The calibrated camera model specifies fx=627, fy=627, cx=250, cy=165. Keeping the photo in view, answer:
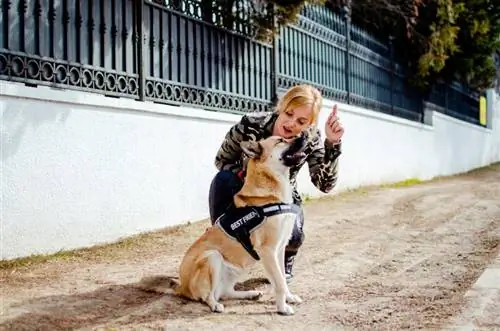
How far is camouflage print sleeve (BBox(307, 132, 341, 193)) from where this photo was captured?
407 centimetres

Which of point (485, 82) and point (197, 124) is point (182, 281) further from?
point (485, 82)

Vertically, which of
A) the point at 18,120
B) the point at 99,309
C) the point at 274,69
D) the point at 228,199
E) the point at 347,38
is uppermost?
the point at 347,38

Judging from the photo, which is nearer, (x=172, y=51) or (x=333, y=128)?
(x=333, y=128)

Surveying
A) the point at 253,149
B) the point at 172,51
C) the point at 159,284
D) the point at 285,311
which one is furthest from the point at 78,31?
the point at 285,311

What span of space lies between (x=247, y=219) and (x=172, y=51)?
3.61 metres

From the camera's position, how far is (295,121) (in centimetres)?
390

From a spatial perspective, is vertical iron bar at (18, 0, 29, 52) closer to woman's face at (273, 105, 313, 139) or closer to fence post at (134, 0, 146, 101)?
fence post at (134, 0, 146, 101)

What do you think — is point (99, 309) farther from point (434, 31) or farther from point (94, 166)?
point (434, 31)

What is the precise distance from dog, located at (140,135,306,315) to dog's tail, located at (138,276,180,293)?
292mm

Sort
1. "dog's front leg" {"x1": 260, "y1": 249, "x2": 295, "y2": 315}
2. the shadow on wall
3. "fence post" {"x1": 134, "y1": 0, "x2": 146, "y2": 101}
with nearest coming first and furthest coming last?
1. "dog's front leg" {"x1": 260, "y1": 249, "x2": 295, "y2": 315}
2. the shadow on wall
3. "fence post" {"x1": 134, "y1": 0, "x2": 146, "y2": 101}

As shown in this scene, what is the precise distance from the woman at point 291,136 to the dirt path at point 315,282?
0.63 metres

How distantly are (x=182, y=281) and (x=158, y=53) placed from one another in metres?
3.34

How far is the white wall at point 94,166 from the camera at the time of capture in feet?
16.0

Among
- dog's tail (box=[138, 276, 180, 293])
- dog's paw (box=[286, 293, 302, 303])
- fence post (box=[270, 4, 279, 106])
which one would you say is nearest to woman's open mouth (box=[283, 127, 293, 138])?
dog's paw (box=[286, 293, 302, 303])
